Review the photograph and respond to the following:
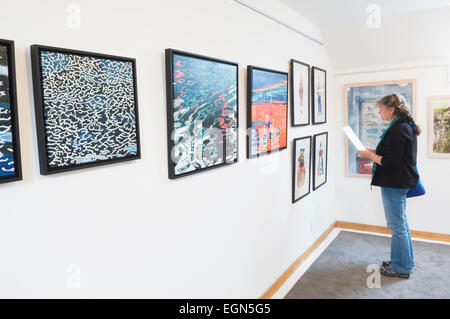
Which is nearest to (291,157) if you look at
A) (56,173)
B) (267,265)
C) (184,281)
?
(267,265)

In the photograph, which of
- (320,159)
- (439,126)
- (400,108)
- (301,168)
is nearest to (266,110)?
(301,168)

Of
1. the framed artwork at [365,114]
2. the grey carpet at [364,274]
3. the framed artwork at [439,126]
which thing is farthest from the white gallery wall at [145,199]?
the framed artwork at [439,126]

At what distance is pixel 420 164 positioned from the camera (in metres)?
3.85

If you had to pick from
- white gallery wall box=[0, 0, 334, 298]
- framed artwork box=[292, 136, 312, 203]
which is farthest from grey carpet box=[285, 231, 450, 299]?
framed artwork box=[292, 136, 312, 203]

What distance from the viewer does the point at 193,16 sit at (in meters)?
1.81

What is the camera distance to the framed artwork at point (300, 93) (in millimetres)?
2938

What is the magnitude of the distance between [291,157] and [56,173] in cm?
215

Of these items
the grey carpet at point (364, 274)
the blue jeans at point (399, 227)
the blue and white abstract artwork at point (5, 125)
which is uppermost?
the blue and white abstract artwork at point (5, 125)

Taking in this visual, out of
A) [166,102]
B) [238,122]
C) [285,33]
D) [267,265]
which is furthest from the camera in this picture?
[285,33]

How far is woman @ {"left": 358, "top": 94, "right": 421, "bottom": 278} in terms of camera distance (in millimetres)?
2775

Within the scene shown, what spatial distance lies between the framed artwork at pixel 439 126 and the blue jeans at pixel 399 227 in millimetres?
1215

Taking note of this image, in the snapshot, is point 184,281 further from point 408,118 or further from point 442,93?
point 442,93

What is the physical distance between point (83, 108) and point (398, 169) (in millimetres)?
2416

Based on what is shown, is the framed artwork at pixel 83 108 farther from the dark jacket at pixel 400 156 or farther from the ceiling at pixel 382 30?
the dark jacket at pixel 400 156
